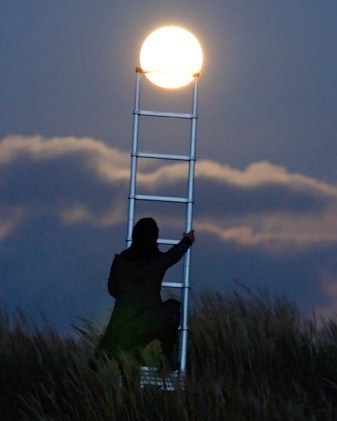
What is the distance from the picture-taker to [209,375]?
899cm

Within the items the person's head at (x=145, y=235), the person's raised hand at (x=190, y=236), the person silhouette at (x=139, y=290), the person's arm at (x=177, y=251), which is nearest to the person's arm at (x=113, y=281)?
the person silhouette at (x=139, y=290)

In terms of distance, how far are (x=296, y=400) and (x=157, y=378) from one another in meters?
1.59

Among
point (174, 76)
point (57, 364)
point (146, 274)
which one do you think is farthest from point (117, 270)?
point (174, 76)

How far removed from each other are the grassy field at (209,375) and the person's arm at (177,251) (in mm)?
854

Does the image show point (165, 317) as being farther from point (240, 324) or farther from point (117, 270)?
point (240, 324)

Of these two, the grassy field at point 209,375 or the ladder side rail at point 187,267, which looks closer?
the grassy field at point 209,375

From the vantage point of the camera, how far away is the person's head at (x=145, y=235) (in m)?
9.73

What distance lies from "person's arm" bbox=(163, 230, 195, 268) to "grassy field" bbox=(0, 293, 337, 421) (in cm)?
85

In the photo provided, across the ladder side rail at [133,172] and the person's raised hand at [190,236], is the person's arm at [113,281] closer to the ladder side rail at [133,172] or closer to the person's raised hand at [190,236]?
the ladder side rail at [133,172]

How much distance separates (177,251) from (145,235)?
0.33 metres

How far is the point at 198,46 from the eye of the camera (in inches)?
424

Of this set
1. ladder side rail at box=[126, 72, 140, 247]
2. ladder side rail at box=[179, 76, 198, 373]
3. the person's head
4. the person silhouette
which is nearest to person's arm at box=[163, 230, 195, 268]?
the person silhouette

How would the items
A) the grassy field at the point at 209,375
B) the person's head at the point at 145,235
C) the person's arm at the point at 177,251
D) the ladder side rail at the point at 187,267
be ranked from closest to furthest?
the grassy field at the point at 209,375 → the person's head at the point at 145,235 → the person's arm at the point at 177,251 → the ladder side rail at the point at 187,267

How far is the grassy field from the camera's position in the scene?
8344 millimetres
